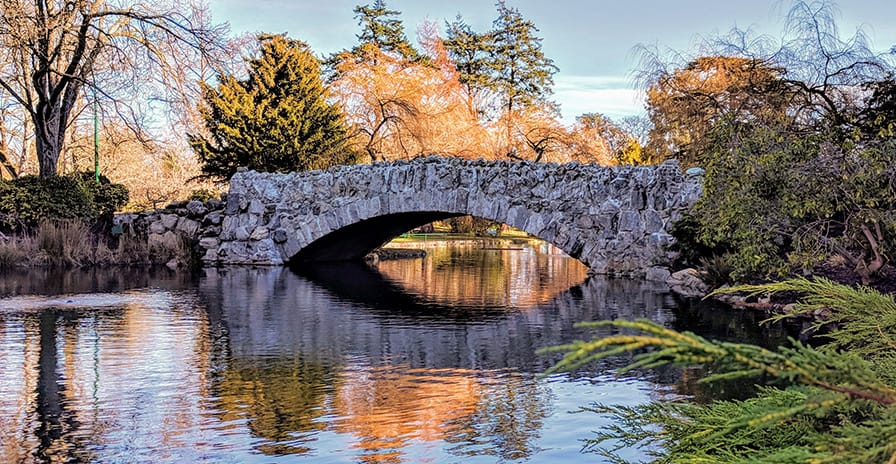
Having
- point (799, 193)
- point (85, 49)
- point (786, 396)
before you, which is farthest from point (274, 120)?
point (786, 396)

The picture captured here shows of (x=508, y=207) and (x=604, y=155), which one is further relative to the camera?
(x=604, y=155)

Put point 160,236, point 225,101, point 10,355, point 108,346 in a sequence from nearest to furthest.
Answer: point 10,355 → point 108,346 → point 160,236 → point 225,101

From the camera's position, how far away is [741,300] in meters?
12.3

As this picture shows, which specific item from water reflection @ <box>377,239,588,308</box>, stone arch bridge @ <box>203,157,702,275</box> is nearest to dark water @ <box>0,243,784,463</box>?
Answer: water reflection @ <box>377,239,588,308</box>

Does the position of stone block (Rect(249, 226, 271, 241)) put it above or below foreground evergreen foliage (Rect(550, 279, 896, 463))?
above

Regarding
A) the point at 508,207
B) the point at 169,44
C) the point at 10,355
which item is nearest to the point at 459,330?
the point at 10,355

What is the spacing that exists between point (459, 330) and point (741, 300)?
4573 mm

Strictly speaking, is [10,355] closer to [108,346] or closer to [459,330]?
[108,346]

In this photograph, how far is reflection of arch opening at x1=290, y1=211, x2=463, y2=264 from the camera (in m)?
Result: 20.0

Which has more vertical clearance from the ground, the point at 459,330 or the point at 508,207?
the point at 508,207

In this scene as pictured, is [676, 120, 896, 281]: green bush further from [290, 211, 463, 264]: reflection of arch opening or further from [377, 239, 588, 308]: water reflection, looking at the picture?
[290, 211, 463, 264]: reflection of arch opening

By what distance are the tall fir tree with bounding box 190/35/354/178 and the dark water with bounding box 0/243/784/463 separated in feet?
40.3

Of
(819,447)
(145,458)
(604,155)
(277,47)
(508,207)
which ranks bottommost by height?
(145,458)

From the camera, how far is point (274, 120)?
26.1 metres
